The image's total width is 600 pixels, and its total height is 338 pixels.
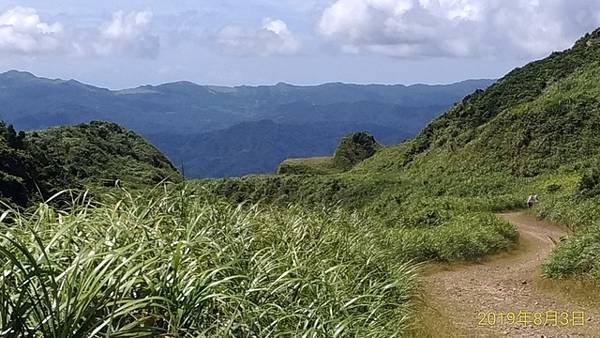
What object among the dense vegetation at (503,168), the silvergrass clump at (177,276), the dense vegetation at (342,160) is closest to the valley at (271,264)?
the silvergrass clump at (177,276)

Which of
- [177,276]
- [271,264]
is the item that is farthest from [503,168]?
[177,276]

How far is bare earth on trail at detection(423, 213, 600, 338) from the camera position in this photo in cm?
733

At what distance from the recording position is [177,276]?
12.1 ft

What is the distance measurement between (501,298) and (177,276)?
6.76 metres

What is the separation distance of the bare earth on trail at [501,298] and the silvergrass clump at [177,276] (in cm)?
115

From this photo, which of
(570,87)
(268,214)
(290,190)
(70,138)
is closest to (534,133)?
(570,87)

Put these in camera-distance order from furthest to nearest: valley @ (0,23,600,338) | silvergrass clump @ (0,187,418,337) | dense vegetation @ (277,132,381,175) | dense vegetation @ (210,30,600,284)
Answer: dense vegetation @ (277,132,381,175) → dense vegetation @ (210,30,600,284) → valley @ (0,23,600,338) → silvergrass clump @ (0,187,418,337)

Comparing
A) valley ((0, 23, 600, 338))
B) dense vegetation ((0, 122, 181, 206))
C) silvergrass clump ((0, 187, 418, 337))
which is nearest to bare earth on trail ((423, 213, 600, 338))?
valley ((0, 23, 600, 338))

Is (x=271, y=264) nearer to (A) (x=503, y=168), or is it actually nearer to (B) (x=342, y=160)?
(A) (x=503, y=168)

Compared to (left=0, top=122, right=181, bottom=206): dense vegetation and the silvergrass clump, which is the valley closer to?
the silvergrass clump

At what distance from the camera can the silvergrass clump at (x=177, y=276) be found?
10.1 ft

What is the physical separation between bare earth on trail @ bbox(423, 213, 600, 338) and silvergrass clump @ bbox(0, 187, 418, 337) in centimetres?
115

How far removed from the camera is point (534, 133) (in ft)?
117

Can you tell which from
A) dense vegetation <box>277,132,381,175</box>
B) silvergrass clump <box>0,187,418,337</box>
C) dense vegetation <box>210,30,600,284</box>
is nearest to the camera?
silvergrass clump <box>0,187,418,337</box>
